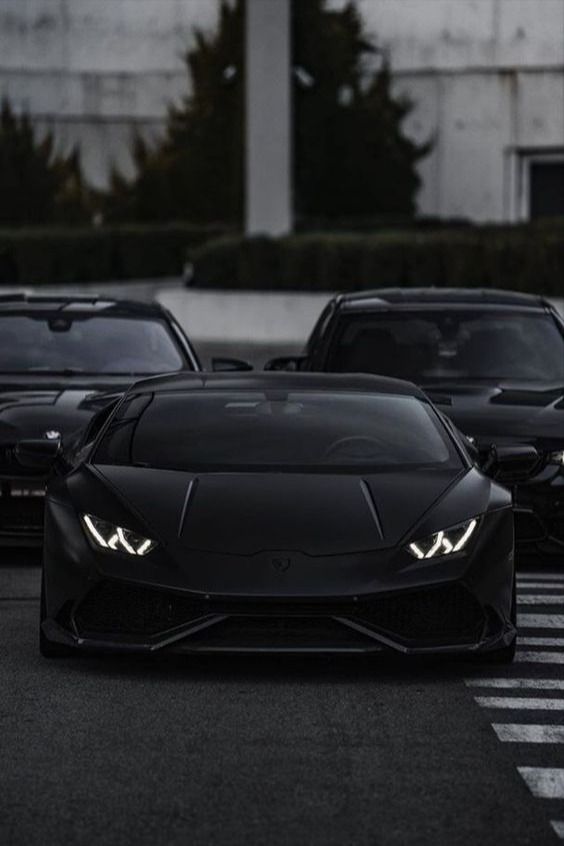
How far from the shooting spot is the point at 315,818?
6.93 m

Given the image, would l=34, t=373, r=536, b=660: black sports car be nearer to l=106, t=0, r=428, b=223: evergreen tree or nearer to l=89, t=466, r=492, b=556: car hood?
l=89, t=466, r=492, b=556: car hood

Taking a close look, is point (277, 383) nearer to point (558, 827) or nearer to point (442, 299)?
point (558, 827)

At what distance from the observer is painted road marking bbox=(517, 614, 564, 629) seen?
11.0 m

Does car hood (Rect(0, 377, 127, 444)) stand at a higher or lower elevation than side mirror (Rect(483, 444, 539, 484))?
lower

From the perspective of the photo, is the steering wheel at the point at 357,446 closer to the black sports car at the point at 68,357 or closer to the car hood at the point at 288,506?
the car hood at the point at 288,506

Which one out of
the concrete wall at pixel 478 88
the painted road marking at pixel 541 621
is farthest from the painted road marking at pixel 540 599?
the concrete wall at pixel 478 88

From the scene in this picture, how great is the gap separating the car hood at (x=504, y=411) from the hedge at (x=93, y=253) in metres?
33.6

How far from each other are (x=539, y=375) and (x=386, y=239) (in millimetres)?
23038

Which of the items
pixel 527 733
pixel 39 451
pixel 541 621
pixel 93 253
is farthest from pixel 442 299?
pixel 93 253

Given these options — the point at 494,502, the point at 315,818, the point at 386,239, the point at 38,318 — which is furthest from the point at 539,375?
the point at 386,239

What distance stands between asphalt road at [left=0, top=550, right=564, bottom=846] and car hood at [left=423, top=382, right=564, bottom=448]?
2970mm

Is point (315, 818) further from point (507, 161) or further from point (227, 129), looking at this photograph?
point (507, 161)

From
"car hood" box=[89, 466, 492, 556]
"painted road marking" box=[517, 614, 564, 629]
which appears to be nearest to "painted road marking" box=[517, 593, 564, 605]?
"painted road marking" box=[517, 614, 564, 629]

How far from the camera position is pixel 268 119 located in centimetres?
4562
